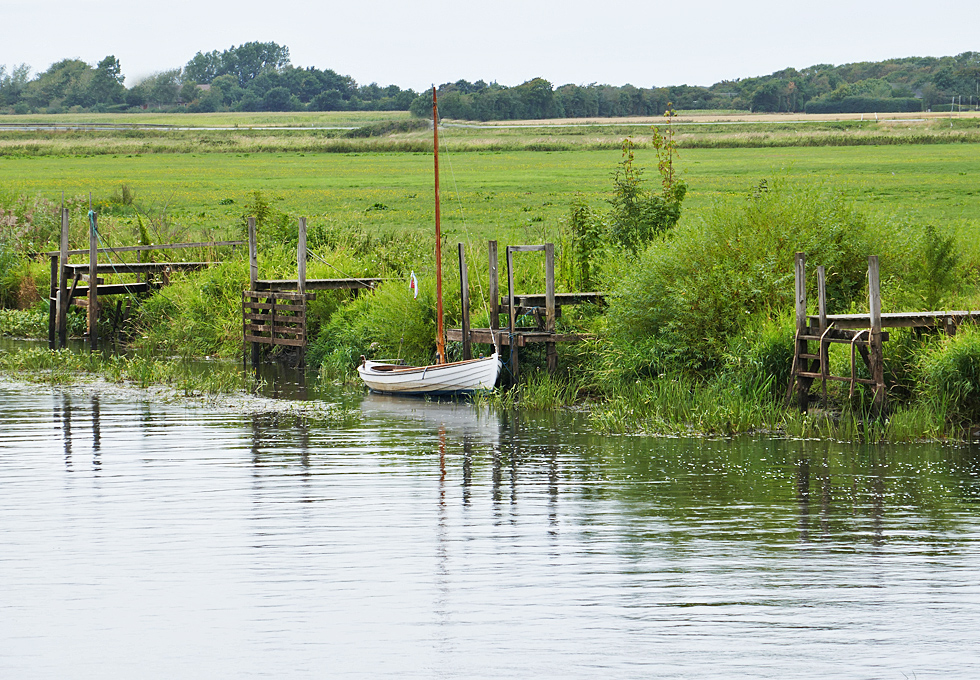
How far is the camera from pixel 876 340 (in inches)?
760

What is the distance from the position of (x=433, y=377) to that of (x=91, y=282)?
1375cm

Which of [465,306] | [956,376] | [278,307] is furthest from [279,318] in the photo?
[956,376]

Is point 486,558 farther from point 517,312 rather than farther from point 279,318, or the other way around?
point 279,318

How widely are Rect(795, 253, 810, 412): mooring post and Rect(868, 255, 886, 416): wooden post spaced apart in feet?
3.60

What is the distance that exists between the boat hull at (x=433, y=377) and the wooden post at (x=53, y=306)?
12587 mm

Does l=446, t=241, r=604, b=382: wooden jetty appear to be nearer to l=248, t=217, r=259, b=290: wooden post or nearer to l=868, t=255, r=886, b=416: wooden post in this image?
l=868, t=255, r=886, b=416: wooden post

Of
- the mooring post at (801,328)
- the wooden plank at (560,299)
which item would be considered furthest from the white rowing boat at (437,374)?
the mooring post at (801,328)

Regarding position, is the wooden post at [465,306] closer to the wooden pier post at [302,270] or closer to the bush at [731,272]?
the bush at [731,272]

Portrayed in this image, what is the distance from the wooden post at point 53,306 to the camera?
→ 114 feet

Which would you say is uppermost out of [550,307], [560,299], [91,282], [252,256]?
[252,256]

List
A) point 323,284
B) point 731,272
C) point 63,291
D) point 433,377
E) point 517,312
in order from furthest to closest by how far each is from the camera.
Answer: point 63,291 < point 323,284 < point 517,312 < point 433,377 < point 731,272

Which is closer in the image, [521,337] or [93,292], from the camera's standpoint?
[521,337]

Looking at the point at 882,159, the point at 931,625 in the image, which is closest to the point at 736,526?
the point at 931,625

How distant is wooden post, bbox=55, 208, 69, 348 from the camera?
34656 millimetres
